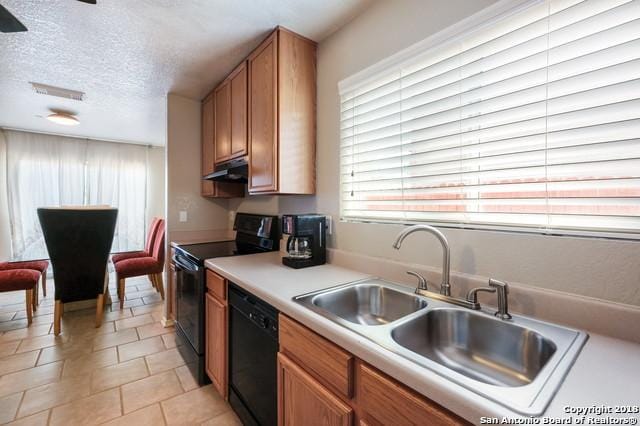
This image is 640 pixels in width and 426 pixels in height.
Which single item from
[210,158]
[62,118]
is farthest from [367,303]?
[62,118]

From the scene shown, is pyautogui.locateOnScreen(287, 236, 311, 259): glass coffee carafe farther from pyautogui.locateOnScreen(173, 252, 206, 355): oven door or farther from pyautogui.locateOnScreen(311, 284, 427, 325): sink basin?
pyautogui.locateOnScreen(173, 252, 206, 355): oven door

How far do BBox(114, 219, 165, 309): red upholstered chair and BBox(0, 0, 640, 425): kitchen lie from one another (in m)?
1.77

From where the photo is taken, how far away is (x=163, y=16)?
1608mm

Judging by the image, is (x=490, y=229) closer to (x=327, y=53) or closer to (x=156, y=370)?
(x=327, y=53)

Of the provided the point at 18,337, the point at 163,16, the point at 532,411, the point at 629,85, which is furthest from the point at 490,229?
the point at 18,337

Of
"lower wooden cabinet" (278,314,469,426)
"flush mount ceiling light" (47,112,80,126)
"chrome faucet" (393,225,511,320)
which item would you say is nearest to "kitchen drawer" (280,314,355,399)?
"lower wooden cabinet" (278,314,469,426)

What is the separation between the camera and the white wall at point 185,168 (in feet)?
9.22

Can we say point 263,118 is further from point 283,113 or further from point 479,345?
point 479,345

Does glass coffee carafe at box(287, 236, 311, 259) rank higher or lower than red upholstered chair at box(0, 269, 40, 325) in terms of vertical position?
higher

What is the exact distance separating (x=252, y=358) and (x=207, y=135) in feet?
7.34

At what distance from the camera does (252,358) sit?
1366 mm

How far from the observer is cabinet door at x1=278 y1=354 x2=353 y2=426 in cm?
86

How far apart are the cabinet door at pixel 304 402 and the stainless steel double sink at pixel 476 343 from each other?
0.77ft

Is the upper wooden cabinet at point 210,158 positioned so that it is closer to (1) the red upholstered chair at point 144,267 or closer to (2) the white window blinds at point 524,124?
(1) the red upholstered chair at point 144,267
